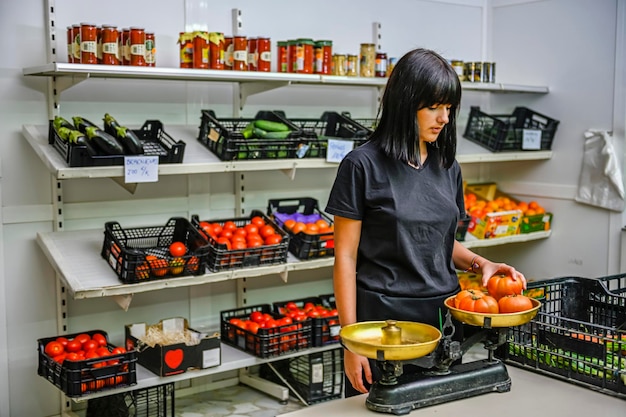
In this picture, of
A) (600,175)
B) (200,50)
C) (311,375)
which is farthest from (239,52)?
(600,175)

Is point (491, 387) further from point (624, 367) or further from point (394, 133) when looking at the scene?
point (394, 133)

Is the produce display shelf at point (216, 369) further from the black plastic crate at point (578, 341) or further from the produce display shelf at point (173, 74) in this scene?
the black plastic crate at point (578, 341)

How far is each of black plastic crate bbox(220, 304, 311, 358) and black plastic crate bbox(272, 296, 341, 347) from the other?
0.13ft

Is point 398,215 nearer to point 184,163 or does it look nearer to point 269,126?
point 184,163

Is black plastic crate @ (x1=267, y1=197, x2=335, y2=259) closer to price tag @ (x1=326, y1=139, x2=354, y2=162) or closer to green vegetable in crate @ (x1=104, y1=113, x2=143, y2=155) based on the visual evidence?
price tag @ (x1=326, y1=139, x2=354, y2=162)

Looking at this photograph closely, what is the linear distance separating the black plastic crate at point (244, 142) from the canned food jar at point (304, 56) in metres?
0.29

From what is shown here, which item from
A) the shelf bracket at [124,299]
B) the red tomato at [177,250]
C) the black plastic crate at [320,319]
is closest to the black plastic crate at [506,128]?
the black plastic crate at [320,319]

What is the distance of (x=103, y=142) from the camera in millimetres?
3529

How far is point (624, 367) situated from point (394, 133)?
91 cm

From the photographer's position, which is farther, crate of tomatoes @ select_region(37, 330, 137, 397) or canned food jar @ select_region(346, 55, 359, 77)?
canned food jar @ select_region(346, 55, 359, 77)

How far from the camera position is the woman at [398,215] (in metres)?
2.26

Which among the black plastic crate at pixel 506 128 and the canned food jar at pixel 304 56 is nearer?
the canned food jar at pixel 304 56

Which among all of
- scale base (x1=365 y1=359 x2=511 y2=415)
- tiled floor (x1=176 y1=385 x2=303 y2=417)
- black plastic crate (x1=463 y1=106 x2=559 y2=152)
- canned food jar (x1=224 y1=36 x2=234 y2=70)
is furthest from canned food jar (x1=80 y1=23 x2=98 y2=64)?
black plastic crate (x1=463 y1=106 x2=559 y2=152)

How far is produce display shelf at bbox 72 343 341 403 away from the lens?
3573 mm
